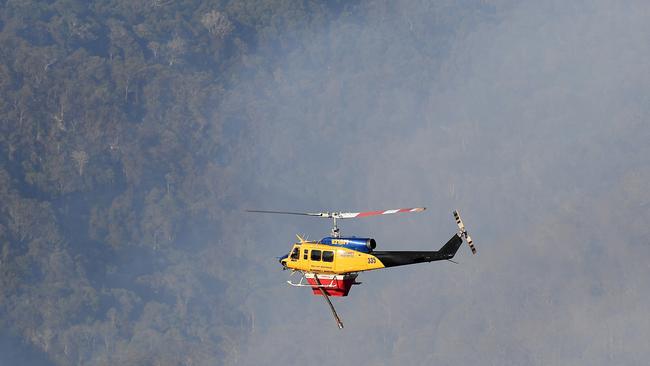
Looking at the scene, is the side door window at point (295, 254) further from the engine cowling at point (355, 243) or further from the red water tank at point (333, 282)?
the engine cowling at point (355, 243)

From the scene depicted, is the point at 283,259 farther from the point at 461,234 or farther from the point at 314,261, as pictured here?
the point at 461,234

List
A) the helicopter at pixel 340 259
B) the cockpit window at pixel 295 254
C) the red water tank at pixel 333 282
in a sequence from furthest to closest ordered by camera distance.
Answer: the cockpit window at pixel 295 254
the red water tank at pixel 333 282
the helicopter at pixel 340 259

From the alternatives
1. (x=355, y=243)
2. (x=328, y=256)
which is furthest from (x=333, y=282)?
(x=355, y=243)

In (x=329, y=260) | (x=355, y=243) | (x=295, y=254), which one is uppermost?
(x=355, y=243)

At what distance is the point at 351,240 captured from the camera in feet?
401

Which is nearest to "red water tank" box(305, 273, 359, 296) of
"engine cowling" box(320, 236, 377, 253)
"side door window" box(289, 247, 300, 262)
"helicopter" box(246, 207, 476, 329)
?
"helicopter" box(246, 207, 476, 329)

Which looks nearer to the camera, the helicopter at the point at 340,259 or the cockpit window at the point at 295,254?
the helicopter at the point at 340,259

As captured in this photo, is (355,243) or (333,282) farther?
(333,282)

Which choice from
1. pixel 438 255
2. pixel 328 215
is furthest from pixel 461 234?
pixel 328 215

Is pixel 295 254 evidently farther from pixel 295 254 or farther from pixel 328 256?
pixel 328 256

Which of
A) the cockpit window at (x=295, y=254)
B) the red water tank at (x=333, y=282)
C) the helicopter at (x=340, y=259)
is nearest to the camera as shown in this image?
the helicopter at (x=340, y=259)

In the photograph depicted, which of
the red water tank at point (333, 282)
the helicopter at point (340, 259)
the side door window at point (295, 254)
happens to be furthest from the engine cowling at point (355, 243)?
the side door window at point (295, 254)

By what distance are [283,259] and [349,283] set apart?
208 inches

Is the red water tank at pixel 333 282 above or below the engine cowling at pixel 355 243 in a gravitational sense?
below
